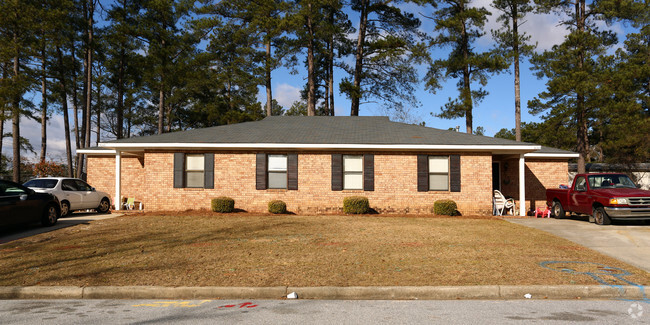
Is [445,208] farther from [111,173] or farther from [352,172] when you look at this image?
[111,173]

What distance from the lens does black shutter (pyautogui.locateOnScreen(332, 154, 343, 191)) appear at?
50.8 feet

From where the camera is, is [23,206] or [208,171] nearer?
[23,206]

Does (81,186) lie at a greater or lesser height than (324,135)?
lesser

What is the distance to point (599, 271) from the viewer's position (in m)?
6.43

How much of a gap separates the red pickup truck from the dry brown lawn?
2.86m

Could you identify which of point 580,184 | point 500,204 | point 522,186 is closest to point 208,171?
point 500,204

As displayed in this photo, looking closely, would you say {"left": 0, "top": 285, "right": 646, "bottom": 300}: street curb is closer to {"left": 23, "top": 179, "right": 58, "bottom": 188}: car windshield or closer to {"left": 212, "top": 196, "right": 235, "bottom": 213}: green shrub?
{"left": 212, "top": 196, "right": 235, "bottom": 213}: green shrub

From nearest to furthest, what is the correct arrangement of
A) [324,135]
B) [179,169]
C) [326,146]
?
[326,146], [179,169], [324,135]

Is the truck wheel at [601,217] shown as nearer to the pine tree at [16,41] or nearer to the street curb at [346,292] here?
the street curb at [346,292]

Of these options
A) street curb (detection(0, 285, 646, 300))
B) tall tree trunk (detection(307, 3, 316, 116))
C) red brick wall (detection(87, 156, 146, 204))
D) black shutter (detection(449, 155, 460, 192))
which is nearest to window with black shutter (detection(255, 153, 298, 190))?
black shutter (detection(449, 155, 460, 192))

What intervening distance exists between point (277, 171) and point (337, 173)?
248 cm

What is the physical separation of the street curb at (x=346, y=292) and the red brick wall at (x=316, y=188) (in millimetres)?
9952

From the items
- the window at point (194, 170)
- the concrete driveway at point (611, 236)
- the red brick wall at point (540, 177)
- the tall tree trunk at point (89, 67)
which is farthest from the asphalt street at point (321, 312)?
the tall tree trunk at point (89, 67)

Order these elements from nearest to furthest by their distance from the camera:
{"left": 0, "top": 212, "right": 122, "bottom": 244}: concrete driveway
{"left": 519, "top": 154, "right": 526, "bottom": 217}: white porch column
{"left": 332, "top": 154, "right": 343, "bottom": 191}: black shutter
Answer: {"left": 0, "top": 212, "right": 122, "bottom": 244}: concrete driveway → {"left": 332, "top": 154, "right": 343, "bottom": 191}: black shutter → {"left": 519, "top": 154, "right": 526, "bottom": 217}: white porch column
